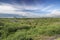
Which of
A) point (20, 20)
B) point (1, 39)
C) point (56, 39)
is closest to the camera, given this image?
point (56, 39)

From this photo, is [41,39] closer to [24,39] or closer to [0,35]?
[24,39]

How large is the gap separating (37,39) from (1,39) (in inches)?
147

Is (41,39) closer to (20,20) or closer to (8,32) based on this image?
(8,32)

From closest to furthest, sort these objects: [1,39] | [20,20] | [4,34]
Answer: [1,39] < [4,34] < [20,20]

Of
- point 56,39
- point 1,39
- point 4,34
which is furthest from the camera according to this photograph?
point 4,34

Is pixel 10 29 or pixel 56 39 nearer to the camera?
pixel 56 39

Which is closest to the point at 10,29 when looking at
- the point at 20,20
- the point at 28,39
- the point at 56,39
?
the point at 28,39

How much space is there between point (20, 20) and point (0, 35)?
12028 millimetres

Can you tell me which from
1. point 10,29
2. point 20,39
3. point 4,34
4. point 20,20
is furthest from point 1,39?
point 20,20

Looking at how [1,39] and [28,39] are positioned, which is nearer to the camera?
[28,39]

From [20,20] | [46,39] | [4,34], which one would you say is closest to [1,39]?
[4,34]

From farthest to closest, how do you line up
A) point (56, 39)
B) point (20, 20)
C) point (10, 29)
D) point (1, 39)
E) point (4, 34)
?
point (20, 20) < point (10, 29) < point (4, 34) < point (1, 39) < point (56, 39)

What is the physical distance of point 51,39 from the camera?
8477mm

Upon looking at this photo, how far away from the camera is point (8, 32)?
1262 cm
